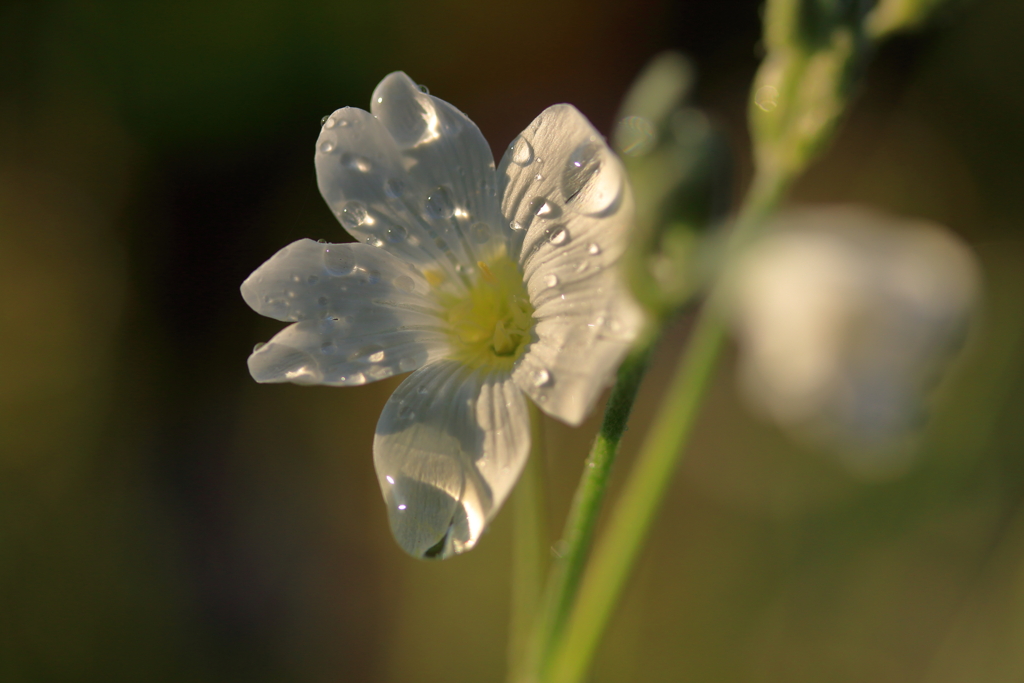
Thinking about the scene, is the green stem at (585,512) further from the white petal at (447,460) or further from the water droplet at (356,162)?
the water droplet at (356,162)

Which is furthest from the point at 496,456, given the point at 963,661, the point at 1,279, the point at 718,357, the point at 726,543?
the point at 1,279

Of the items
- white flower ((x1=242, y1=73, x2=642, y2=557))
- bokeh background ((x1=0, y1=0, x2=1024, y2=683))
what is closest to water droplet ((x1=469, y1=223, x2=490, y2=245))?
white flower ((x1=242, y1=73, x2=642, y2=557))

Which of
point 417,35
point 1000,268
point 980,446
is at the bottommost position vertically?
point 980,446

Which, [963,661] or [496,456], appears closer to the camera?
[496,456]

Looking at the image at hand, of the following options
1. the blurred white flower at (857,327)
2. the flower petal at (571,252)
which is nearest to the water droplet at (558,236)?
the flower petal at (571,252)

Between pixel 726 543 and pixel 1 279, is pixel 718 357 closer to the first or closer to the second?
pixel 726 543

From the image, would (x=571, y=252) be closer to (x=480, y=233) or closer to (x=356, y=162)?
(x=480, y=233)

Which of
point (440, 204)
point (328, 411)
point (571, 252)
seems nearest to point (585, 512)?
point (571, 252)
